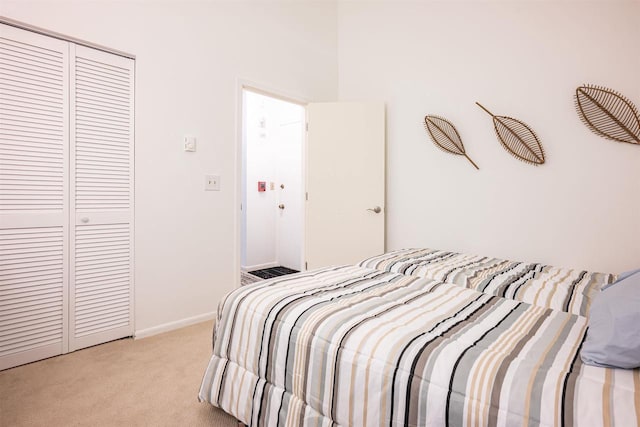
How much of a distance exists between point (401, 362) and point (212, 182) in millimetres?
2101

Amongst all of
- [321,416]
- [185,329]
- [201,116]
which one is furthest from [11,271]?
[321,416]

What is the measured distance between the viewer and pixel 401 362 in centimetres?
94

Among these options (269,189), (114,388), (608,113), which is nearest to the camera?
(114,388)

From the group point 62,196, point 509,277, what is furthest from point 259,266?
point 509,277

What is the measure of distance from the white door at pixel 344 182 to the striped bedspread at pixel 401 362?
1621 millimetres

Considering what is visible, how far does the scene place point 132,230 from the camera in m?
2.23

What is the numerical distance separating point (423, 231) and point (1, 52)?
309 centimetres

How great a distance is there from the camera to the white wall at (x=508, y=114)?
2096mm

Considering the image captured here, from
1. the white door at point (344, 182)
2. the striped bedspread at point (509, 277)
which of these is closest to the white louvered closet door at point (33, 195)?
the striped bedspread at point (509, 277)

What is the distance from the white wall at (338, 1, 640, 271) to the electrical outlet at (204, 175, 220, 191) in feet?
5.26

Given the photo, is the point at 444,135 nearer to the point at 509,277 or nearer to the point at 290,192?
the point at 509,277

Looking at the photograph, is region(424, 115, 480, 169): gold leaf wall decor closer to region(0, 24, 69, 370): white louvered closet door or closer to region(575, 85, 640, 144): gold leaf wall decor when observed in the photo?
region(575, 85, 640, 144): gold leaf wall decor

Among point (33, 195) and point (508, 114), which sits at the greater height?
point (508, 114)

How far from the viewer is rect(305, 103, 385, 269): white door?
10.3 ft
